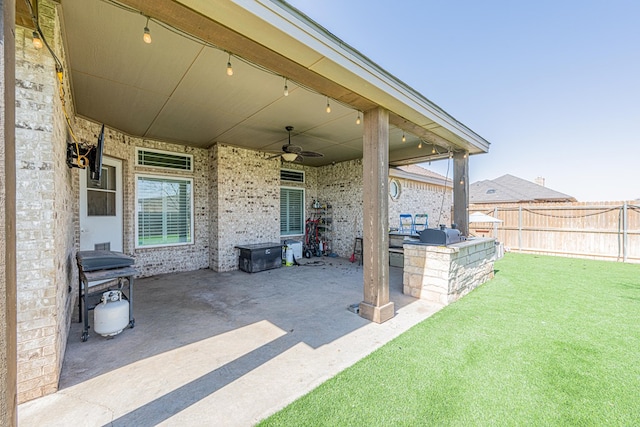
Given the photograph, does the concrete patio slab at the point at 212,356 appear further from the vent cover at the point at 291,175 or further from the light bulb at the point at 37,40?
the vent cover at the point at 291,175

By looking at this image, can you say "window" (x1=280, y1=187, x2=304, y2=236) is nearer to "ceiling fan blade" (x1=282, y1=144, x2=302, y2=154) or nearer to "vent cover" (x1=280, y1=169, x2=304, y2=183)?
"vent cover" (x1=280, y1=169, x2=304, y2=183)

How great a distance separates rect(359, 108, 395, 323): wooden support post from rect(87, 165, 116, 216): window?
5.27m

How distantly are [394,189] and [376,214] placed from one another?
6.62m

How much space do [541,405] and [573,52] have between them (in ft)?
23.8

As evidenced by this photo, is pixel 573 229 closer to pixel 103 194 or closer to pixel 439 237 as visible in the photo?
pixel 439 237

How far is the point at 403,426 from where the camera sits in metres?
1.85

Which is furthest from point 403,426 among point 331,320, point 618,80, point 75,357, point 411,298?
point 618,80

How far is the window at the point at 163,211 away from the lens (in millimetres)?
6270

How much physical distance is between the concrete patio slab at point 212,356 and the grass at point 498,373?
29 cm

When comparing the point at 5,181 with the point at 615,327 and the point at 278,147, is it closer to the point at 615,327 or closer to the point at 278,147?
the point at 615,327

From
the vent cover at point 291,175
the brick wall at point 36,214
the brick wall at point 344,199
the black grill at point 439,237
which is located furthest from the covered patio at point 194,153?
the brick wall at point 344,199

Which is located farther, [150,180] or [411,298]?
[150,180]

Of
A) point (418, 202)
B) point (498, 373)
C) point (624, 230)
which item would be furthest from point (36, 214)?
point (624, 230)

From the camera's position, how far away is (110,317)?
10.4ft
